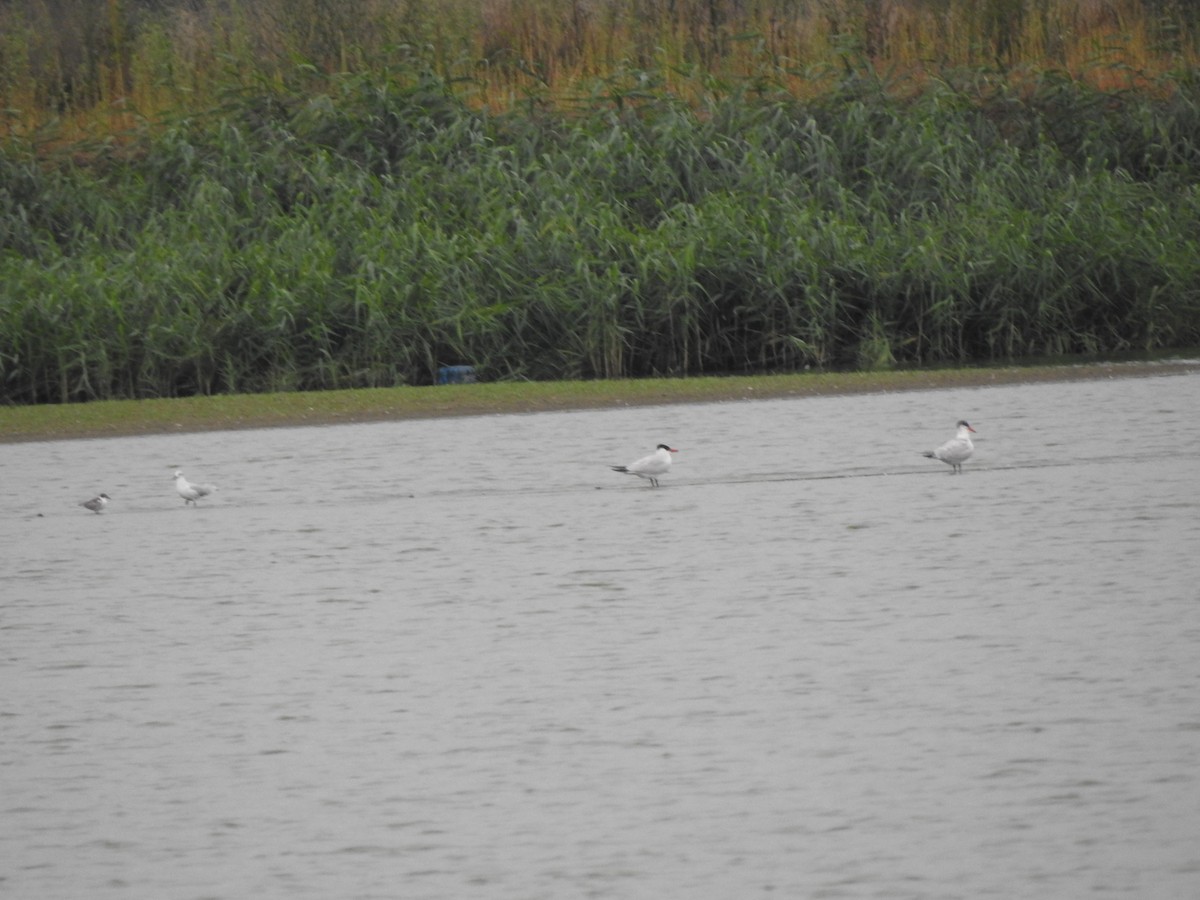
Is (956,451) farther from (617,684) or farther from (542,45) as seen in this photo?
(542,45)

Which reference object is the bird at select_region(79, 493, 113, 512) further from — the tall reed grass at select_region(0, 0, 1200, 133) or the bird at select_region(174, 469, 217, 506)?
the tall reed grass at select_region(0, 0, 1200, 133)

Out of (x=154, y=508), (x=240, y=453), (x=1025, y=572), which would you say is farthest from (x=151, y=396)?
(x=1025, y=572)

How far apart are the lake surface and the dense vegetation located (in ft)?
19.4

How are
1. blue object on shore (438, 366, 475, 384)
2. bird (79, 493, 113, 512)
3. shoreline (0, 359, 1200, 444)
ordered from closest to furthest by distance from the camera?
bird (79, 493, 113, 512) → shoreline (0, 359, 1200, 444) → blue object on shore (438, 366, 475, 384)

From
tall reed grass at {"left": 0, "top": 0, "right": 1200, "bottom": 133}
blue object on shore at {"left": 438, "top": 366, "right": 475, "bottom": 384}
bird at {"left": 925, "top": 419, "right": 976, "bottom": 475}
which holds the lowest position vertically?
blue object on shore at {"left": 438, "top": 366, "right": 475, "bottom": 384}

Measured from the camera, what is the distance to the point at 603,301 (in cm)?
1958

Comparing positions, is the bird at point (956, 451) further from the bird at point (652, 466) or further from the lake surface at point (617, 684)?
the bird at point (652, 466)

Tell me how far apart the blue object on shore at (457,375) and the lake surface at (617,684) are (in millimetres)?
5494

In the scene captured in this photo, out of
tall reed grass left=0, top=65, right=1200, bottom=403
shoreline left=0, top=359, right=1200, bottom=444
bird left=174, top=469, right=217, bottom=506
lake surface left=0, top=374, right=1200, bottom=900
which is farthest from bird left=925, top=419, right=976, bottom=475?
tall reed grass left=0, top=65, right=1200, bottom=403

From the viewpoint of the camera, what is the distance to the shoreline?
1716 cm

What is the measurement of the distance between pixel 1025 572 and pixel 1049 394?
8363 millimetres

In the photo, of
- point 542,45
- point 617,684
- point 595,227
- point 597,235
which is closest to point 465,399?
point 597,235

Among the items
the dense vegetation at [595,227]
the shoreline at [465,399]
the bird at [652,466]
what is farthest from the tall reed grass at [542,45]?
the bird at [652,466]

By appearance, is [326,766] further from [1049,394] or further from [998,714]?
[1049,394]
